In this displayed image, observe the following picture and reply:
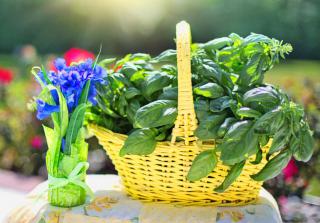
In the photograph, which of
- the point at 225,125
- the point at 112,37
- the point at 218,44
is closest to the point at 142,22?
the point at 112,37

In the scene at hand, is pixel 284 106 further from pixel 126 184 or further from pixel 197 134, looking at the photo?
pixel 126 184

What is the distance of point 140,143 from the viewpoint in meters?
1.65

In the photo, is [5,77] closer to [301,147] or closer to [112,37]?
[112,37]

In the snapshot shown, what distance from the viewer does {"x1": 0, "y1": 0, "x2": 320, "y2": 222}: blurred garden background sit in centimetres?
354

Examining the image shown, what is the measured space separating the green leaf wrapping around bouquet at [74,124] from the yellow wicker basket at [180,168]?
0.07 meters

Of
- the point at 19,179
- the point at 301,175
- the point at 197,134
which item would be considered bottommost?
the point at 19,179

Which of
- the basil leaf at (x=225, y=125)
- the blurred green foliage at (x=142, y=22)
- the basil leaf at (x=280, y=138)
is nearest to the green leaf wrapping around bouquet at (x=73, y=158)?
the basil leaf at (x=225, y=125)

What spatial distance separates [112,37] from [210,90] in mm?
4468

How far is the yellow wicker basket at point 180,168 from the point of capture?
1.60 meters

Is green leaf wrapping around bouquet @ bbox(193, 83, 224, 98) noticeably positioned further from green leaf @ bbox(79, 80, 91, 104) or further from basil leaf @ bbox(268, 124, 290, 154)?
green leaf @ bbox(79, 80, 91, 104)

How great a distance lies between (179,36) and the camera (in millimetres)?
1614

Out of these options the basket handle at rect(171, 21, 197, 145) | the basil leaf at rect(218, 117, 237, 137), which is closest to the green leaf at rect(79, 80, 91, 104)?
the basket handle at rect(171, 21, 197, 145)

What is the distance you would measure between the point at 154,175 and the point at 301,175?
121 cm

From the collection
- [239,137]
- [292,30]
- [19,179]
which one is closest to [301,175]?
[239,137]
